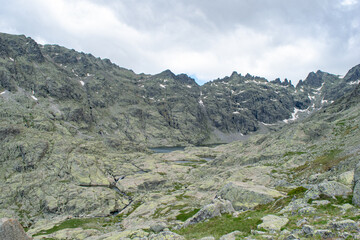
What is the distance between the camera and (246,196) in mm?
30516

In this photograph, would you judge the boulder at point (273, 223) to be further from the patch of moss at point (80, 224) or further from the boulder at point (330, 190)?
the patch of moss at point (80, 224)

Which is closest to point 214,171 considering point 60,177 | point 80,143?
point 60,177

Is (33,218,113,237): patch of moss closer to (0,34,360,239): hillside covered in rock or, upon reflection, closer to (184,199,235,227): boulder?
(0,34,360,239): hillside covered in rock

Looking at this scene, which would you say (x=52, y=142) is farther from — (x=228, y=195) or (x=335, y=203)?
(x=335, y=203)

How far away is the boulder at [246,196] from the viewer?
1129 inches

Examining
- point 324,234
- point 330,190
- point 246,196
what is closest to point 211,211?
point 246,196

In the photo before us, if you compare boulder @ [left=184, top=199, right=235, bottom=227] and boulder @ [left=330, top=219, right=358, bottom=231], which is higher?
boulder @ [left=330, top=219, right=358, bottom=231]

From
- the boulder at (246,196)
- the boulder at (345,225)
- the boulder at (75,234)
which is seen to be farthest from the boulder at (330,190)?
the boulder at (75,234)

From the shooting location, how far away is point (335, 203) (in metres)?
17.5

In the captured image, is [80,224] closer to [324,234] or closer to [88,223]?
[88,223]

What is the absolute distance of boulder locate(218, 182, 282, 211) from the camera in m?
28.7

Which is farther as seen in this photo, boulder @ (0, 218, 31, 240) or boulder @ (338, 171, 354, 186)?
boulder @ (0, 218, 31, 240)

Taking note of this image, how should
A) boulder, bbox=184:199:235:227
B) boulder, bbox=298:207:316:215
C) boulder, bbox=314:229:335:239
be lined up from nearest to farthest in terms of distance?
boulder, bbox=314:229:335:239 → boulder, bbox=298:207:316:215 → boulder, bbox=184:199:235:227

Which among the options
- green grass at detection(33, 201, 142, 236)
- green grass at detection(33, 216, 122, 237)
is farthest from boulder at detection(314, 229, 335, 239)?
green grass at detection(33, 216, 122, 237)
